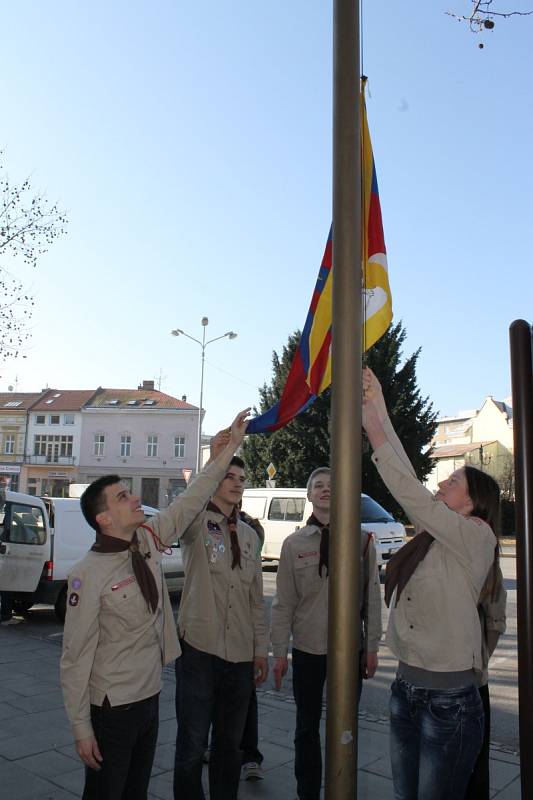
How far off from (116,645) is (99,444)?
62018 mm

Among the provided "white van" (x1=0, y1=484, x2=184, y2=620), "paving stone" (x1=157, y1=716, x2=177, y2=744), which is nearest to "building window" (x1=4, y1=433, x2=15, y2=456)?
"white van" (x1=0, y1=484, x2=184, y2=620)

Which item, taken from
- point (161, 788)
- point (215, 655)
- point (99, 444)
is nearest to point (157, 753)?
point (161, 788)

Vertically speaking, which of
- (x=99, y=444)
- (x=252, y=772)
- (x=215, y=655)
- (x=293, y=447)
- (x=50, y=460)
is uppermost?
(x=99, y=444)

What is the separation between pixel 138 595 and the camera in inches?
119

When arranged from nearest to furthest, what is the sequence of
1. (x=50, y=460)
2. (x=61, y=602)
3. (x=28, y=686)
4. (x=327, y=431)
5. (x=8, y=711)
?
1. (x=8, y=711)
2. (x=28, y=686)
3. (x=61, y=602)
4. (x=327, y=431)
5. (x=50, y=460)

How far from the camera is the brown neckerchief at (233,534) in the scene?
385 centimetres

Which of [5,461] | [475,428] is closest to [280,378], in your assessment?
[5,461]

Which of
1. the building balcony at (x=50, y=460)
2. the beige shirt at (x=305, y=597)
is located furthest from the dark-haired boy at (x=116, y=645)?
the building balcony at (x=50, y=460)

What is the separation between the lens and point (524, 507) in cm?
212

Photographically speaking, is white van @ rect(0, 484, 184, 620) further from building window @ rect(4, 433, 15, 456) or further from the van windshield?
building window @ rect(4, 433, 15, 456)

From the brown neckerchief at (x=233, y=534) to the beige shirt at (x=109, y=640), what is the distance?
28.7 inches

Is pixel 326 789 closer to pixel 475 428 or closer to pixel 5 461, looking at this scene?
pixel 5 461

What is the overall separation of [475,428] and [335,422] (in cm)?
7813

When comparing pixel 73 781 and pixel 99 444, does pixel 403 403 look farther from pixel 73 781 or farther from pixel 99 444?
pixel 99 444
